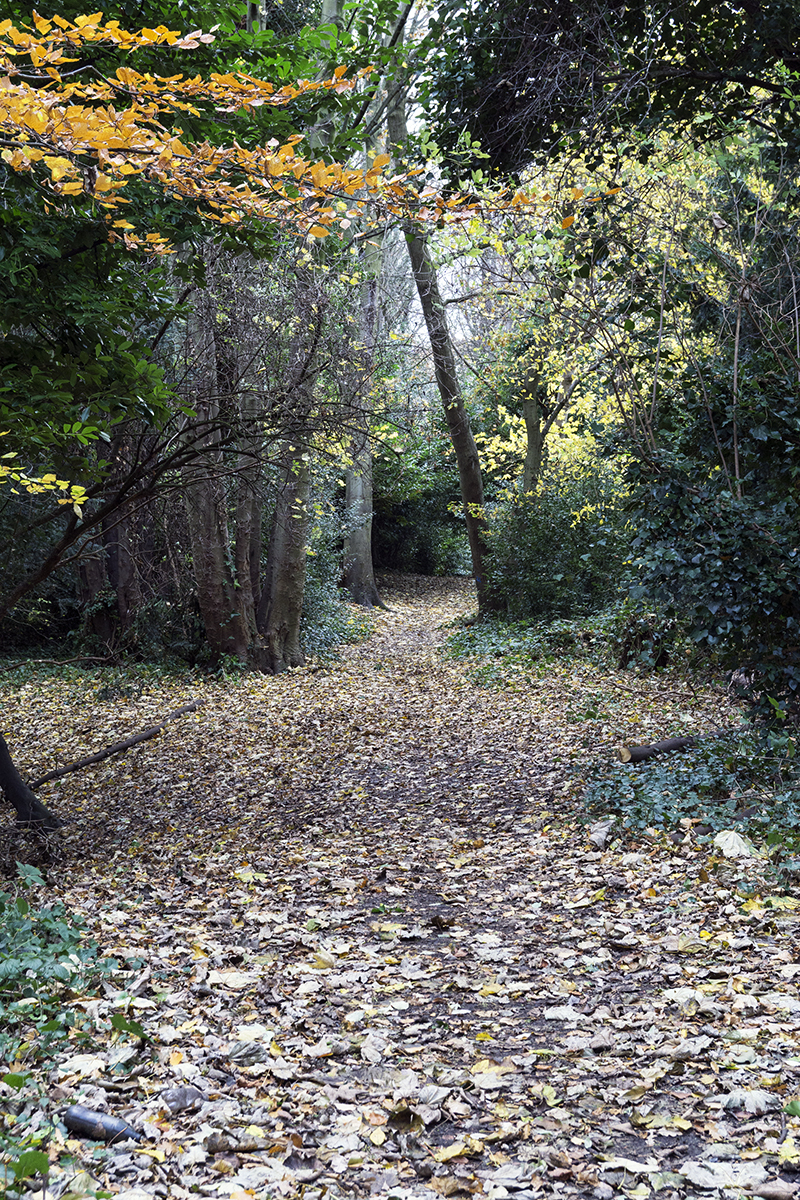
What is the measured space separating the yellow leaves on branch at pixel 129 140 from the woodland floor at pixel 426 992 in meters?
3.18

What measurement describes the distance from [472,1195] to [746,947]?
5.77 feet

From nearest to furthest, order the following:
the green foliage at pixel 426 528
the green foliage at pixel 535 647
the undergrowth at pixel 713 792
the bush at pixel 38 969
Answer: the bush at pixel 38 969 → the undergrowth at pixel 713 792 → the green foliage at pixel 535 647 → the green foliage at pixel 426 528

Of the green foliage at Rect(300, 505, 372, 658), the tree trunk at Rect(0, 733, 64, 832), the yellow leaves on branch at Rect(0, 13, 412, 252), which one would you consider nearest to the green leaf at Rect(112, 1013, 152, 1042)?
the yellow leaves on branch at Rect(0, 13, 412, 252)

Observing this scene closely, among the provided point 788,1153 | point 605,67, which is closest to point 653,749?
point 788,1153

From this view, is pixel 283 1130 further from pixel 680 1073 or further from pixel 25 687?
pixel 25 687

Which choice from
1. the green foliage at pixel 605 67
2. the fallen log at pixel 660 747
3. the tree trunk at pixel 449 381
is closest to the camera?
the fallen log at pixel 660 747

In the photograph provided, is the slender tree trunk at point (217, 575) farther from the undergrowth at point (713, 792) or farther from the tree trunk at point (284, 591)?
the undergrowth at point (713, 792)

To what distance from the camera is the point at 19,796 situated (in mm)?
6023

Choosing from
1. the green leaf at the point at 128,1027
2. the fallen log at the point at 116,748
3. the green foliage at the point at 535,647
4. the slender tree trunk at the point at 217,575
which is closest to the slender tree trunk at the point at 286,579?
the slender tree trunk at the point at 217,575

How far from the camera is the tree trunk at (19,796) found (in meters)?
5.97

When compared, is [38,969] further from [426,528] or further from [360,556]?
[426,528]

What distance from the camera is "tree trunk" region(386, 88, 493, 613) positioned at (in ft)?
42.8

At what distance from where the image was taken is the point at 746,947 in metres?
3.54

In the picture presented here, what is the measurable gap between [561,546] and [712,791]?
327 inches
